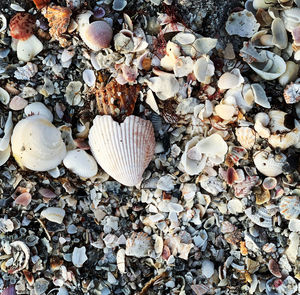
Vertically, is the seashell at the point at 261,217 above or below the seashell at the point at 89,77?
below

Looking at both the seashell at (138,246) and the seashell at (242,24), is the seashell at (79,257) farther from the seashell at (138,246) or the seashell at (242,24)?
the seashell at (242,24)

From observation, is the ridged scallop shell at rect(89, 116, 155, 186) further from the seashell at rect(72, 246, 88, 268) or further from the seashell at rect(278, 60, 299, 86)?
the seashell at rect(278, 60, 299, 86)

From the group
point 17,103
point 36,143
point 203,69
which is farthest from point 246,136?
point 17,103

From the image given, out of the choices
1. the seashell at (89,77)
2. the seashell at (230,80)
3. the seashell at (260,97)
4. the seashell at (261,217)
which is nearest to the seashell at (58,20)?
the seashell at (89,77)

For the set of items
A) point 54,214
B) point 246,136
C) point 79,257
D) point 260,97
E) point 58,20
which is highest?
point 58,20

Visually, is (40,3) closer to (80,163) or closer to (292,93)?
(80,163)

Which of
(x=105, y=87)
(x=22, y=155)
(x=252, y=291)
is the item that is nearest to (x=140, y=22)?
(x=105, y=87)
